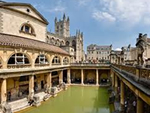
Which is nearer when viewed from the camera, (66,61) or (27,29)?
(27,29)

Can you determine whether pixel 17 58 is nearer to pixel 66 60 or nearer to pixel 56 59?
pixel 56 59

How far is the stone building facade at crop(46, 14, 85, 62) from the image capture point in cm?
4833

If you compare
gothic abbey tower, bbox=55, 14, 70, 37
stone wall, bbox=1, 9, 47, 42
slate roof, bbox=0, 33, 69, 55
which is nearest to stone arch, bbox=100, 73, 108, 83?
stone wall, bbox=1, 9, 47, 42

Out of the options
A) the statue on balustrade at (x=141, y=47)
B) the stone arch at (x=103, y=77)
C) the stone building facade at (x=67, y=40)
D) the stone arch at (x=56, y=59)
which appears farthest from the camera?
→ the stone building facade at (x=67, y=40)

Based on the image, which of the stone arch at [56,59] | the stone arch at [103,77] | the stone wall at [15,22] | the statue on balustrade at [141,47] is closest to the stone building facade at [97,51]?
the stone arch at [103,77]

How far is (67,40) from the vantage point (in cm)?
6500

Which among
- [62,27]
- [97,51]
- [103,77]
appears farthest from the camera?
[97,51]

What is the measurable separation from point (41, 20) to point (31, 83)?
14.4 m

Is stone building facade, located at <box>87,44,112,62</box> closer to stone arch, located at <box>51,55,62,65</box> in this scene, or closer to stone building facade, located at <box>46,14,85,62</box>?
stone building facade, located at <box>46,14,85,62</box>

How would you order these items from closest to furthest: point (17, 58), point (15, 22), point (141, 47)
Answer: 1. point (141, 47)
2. point (17, 58)
3. point (15, 22)

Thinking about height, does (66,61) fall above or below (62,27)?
below

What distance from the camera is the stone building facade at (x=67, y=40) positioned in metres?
48.3

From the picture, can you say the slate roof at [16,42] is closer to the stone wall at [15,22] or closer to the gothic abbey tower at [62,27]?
the stone wall at [15,22]

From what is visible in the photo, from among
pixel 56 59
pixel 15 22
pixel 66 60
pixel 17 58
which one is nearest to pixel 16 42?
pixel 17 58
